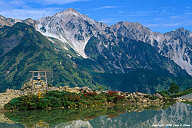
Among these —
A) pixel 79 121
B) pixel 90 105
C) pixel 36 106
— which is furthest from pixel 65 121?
pixel 90 105

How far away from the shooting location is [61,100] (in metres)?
51.6

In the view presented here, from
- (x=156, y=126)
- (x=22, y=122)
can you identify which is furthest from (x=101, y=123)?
(x=22, y=122)

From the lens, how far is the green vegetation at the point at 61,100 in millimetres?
46406

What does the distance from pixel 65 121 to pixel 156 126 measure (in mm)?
11449

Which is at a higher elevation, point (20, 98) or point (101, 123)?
point (20, 98)

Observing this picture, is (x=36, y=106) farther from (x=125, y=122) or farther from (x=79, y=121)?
(x=125, y=122)

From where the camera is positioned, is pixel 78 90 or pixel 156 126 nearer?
pixel 156 126

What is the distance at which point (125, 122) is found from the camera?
3253cm

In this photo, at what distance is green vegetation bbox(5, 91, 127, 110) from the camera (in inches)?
1827

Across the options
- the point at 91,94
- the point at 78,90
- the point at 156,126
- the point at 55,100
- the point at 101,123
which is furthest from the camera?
the point at 78,90

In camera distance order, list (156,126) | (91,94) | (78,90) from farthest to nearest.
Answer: (78,90)
(91,94)
(156,126)

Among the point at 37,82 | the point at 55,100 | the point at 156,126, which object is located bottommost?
the point at 156,126

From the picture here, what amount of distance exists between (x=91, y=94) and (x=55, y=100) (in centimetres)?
1079

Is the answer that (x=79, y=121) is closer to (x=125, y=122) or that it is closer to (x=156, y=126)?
(x=125, y=122)
